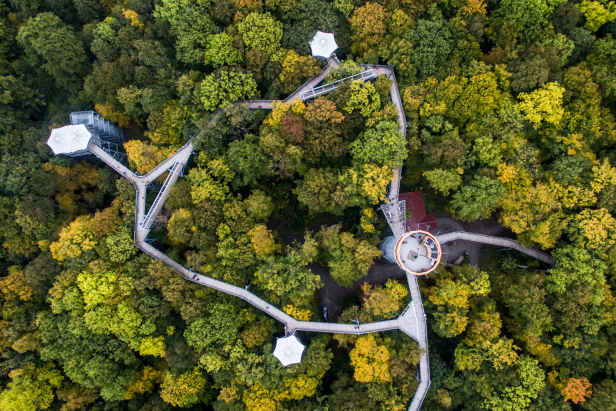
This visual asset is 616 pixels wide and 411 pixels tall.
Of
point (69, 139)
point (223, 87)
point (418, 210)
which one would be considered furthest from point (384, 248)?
point (69, 139)

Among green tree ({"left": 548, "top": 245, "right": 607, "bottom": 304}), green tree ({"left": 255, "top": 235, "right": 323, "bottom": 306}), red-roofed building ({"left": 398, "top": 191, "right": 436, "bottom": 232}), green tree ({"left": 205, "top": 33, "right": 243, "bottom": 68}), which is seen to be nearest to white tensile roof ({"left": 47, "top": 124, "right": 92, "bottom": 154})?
green tree ({"left": 205, "top": 33, "right": 243, "bottom": 68})

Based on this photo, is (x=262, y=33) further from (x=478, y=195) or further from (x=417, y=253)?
(x=417, y=253)

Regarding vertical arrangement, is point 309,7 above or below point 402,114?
above

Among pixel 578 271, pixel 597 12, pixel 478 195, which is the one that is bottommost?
pixel 578 271

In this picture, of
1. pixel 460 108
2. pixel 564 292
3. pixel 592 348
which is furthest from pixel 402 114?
pixel 592 348

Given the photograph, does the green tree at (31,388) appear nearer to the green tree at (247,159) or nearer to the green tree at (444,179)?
the green tree at (247,159)

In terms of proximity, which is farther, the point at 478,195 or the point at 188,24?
the point at 188,24

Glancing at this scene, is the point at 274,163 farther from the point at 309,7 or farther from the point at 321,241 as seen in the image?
the point at 309,7
